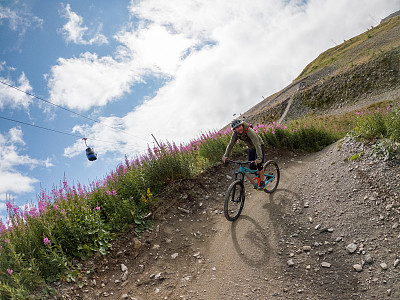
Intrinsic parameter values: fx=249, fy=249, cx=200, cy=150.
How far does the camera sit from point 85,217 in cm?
647

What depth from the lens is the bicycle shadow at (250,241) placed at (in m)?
5.95

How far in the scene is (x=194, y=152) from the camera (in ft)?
41.4

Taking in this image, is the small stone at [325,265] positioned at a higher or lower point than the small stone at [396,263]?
higher

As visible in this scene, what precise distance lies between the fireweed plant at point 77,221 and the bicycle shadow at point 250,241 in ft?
8.98

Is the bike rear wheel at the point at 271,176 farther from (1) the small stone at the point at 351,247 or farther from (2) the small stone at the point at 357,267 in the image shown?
(2) the small stone at the point at 357,267

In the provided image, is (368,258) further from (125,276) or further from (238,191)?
(125,276)

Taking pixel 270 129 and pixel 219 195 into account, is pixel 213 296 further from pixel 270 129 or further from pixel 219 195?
pixel 270 129

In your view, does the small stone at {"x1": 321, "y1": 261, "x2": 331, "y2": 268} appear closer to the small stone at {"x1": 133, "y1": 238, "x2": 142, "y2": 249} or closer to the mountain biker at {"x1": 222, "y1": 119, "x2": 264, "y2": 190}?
the mountain biker at {"x1": 222, "y1": 119, "x2": 264, "y2": 190}

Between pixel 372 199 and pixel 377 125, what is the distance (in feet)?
9.89

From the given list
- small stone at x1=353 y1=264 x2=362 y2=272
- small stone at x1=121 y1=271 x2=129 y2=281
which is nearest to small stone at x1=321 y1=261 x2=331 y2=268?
small stone at x1=353 y1=264 x2=362 y2=272

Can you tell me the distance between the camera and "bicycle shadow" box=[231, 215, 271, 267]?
234 inches

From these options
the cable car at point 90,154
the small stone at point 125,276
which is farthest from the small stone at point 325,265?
the cable car at point 90,154

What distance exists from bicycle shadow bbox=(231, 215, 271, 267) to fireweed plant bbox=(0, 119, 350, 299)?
2.74 meters

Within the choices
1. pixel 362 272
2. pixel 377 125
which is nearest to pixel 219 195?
pixel 362 272
